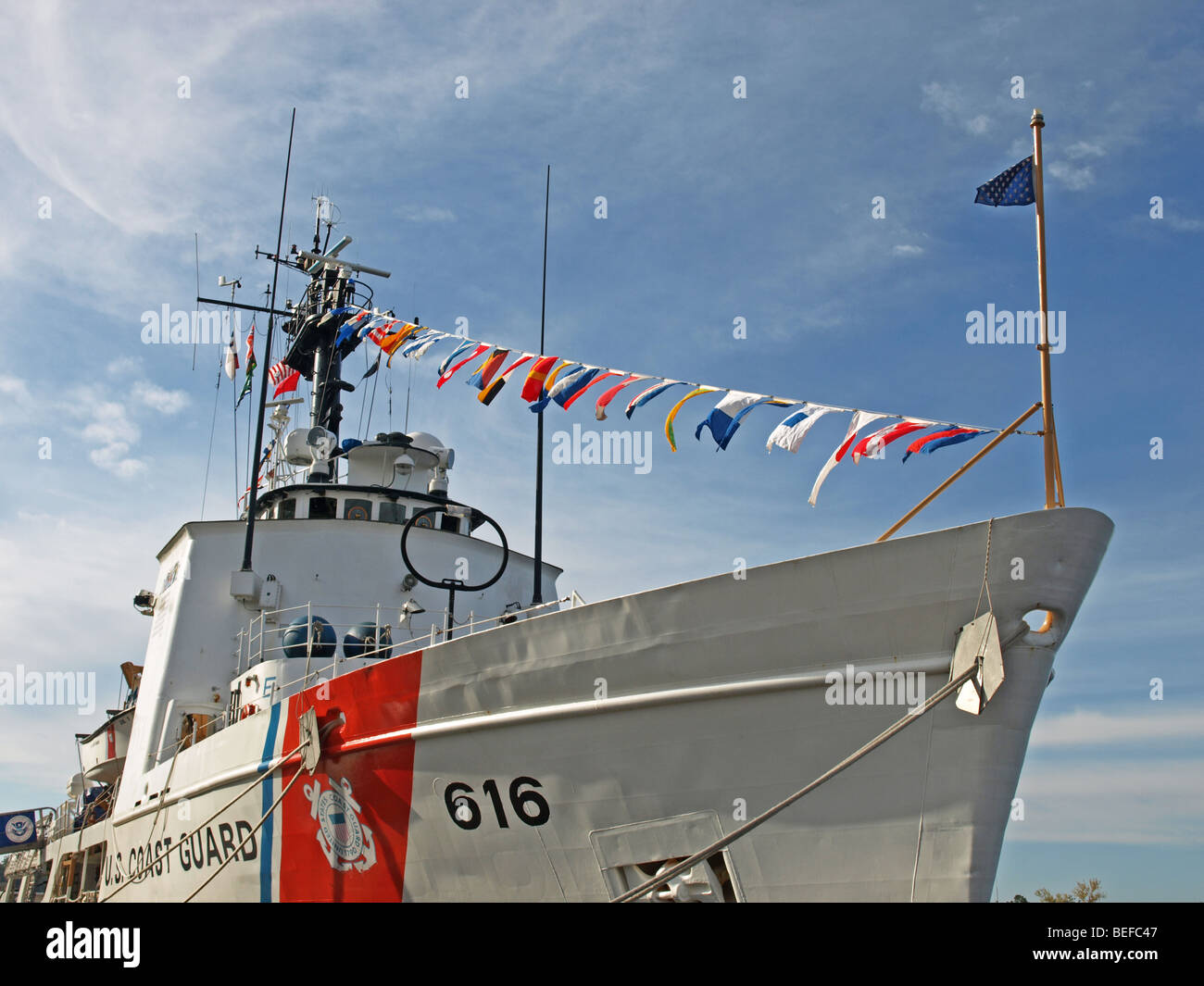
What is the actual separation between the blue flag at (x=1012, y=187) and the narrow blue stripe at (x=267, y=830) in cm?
760

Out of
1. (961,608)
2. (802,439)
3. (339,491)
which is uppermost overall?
(339,491)

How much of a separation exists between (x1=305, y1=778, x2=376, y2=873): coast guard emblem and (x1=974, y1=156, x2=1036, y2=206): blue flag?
7007mm

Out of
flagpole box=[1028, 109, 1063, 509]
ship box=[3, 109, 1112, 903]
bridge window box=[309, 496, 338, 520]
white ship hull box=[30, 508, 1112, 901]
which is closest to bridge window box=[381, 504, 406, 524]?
bridge window box=[309, 496, 338, 520]

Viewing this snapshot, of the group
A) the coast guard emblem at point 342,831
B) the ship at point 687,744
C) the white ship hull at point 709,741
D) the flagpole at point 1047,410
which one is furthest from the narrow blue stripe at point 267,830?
the flagpole at point 1047,410

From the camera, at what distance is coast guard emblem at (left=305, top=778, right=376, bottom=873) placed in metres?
8.56

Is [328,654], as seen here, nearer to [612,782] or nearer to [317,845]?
[317,845]

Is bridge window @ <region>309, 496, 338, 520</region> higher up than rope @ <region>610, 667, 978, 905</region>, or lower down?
higher up

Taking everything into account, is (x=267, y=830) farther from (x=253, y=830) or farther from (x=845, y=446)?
(x=845, y=446)

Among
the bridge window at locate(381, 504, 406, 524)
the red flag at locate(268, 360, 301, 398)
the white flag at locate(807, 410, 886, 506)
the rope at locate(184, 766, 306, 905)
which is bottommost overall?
the rope at locate(184, 766, 306, 905)

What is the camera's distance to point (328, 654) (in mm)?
11375

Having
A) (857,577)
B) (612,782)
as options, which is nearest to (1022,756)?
(857,577)

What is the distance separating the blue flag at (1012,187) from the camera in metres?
7.05

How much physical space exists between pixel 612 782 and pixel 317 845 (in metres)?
3.22

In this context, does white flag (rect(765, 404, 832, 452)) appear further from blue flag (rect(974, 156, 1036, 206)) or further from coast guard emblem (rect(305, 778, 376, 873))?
coast guard emblem (rect(305, 778, 376, 873))
